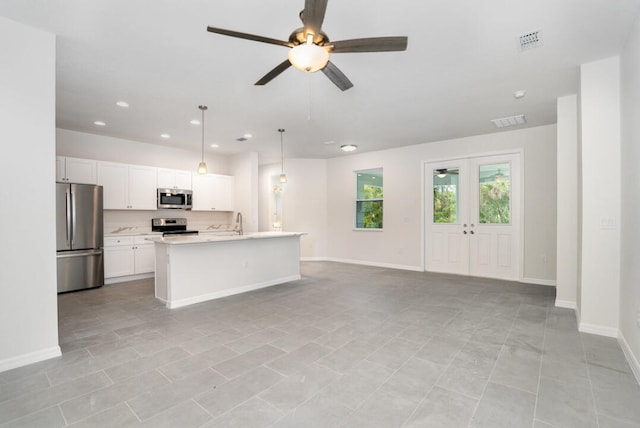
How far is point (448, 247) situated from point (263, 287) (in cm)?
391

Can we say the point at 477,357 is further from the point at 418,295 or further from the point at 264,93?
the point at 264,93

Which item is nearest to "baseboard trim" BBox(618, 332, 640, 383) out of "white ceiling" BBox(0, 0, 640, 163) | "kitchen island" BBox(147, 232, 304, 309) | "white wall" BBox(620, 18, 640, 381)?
"white wall" BBox(620, 18, 640, 381)

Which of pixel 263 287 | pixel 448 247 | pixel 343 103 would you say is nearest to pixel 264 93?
pixel 343 103

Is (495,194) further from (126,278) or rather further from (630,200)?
(126,278)

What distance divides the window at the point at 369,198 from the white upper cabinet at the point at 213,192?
3.26 m

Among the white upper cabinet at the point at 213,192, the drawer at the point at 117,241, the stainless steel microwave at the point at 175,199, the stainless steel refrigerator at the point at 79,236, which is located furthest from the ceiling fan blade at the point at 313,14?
the white upper cabinet at the point at 213,192

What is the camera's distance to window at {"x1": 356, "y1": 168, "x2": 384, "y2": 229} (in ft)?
24.4

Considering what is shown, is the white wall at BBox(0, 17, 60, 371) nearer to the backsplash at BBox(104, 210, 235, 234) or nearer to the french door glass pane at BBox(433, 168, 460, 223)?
the backsplash at BBox(104, 210, 235, 234)

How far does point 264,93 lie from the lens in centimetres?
385

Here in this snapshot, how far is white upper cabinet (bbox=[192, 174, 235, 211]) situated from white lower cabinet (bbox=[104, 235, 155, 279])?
4.62 ft

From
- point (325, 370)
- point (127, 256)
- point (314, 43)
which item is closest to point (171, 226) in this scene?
point (127, 256)

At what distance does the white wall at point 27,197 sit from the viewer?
2.39 meters

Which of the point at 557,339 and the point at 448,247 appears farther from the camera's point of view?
the point at 448,247

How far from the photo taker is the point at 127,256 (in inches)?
223
